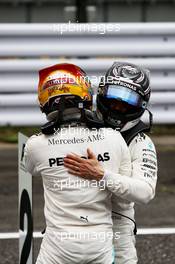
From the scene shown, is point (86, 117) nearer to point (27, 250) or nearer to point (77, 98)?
point (77, 98)

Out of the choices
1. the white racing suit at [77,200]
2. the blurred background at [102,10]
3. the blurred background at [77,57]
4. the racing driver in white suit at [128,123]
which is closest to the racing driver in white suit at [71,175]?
the white racing suit at [77,200]

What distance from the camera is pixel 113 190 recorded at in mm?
2492

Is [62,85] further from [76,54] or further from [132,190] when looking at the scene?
[76,54]

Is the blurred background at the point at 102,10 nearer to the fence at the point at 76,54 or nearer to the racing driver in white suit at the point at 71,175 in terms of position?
the fence at the point at 76,54

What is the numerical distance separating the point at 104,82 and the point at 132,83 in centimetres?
14

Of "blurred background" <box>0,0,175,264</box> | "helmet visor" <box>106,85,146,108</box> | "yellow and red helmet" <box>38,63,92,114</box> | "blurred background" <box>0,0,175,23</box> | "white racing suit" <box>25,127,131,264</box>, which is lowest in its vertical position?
"blurred background" <box>0,0,175,23</box>

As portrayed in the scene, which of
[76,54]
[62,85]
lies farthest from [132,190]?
[76,54]

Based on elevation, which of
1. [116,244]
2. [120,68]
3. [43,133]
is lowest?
[116,244]

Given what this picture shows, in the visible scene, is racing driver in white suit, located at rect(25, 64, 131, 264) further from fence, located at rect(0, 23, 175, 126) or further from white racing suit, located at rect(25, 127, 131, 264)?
fence, located at rect(0, 23, 175, 126)

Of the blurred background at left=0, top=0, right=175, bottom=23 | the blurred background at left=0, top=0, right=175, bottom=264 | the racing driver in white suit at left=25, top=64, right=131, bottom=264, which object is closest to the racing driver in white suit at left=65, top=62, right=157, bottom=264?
the racing driver in white suit at left=25, top=64, right=131, bottom=264

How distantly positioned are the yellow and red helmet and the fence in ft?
15.2

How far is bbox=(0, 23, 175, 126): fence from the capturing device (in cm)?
732

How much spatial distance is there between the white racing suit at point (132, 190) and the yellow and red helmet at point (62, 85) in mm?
306

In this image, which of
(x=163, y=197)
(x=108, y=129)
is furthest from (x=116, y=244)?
(x=163, y=197)
